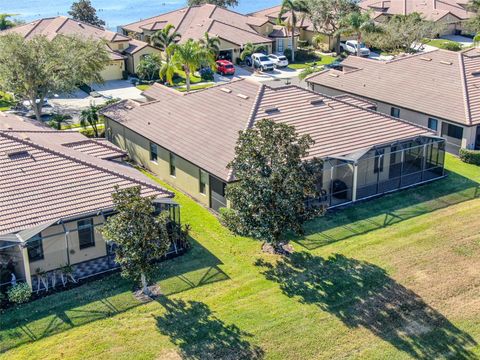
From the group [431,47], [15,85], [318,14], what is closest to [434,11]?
[431,47]

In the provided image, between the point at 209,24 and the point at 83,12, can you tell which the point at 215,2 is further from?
the point at 209,24

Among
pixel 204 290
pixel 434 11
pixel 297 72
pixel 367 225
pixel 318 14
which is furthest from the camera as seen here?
pixel 434 11

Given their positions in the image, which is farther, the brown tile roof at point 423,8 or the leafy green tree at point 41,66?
the brown tile roof at point 423,8

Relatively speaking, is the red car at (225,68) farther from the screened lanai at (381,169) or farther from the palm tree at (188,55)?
the screened lanai at (381,169)

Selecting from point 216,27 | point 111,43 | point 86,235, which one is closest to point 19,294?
point 86,235

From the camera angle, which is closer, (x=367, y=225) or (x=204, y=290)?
(x=204, y=290)

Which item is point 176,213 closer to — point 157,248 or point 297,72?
point 157,248

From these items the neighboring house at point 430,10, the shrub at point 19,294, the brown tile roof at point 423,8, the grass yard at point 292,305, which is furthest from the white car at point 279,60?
the shrub at point 19,294
